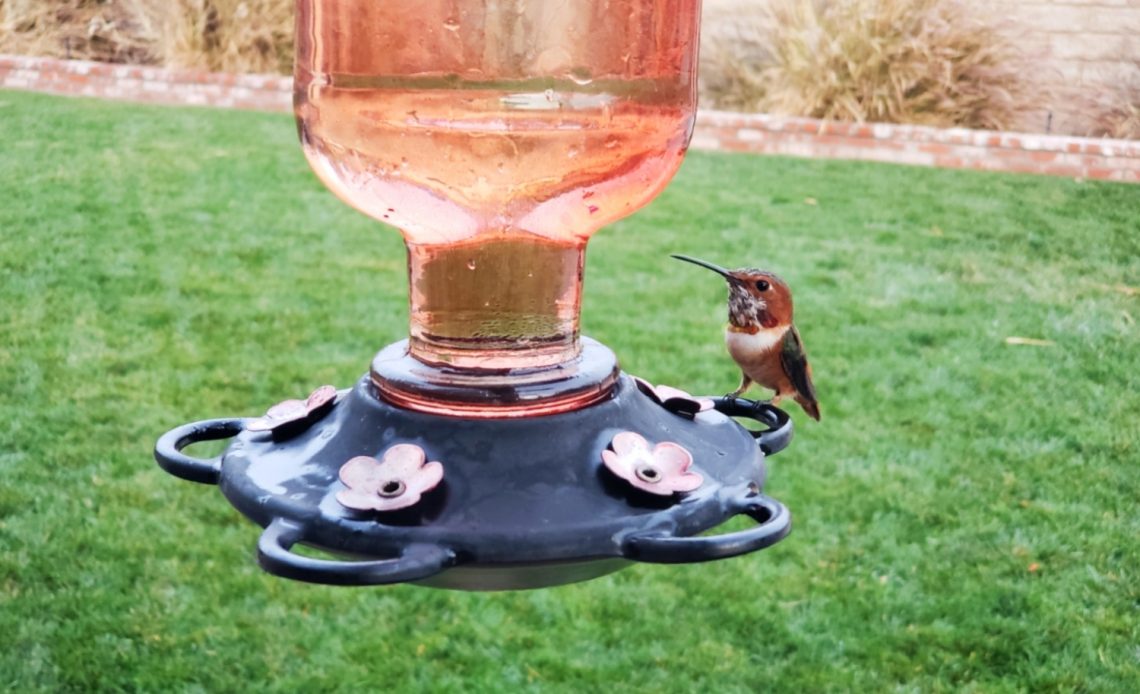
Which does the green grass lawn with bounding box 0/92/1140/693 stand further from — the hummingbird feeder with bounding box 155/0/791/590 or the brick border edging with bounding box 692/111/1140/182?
the hummingbird feeder with bounding box 155/0/791/590

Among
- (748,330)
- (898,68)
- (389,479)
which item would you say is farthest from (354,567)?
(898,68)

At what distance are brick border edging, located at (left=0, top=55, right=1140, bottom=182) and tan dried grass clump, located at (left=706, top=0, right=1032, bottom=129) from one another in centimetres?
47

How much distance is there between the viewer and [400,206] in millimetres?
1173

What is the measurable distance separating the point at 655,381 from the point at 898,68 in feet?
15.8

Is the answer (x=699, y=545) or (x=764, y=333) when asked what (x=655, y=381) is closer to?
(x=764, y=333)

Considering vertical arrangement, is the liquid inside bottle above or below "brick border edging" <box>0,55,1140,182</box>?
above

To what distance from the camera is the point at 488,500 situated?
2.98 feet

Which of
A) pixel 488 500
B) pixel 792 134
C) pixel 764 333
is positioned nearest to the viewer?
pixel 488 500

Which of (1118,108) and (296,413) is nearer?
(296,413)

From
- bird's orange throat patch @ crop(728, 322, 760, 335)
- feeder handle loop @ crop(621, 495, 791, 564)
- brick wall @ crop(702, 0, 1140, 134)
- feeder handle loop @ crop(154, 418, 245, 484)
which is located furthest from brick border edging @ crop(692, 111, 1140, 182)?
feeder handle loop @ crop(621, 495, 791, 564)

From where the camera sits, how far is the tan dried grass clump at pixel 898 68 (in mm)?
8102

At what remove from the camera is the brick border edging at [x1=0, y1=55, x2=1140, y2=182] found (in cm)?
712

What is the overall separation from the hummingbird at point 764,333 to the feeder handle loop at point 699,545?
1.50ft

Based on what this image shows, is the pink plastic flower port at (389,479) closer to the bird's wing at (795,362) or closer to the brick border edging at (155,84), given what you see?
the bird's wing at (795,362)
